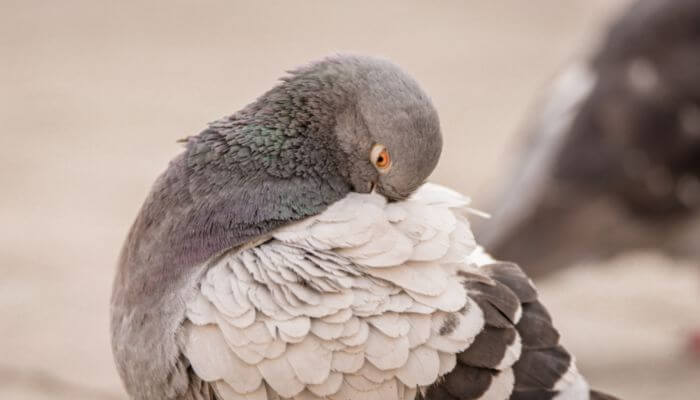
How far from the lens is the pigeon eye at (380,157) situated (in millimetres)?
3117

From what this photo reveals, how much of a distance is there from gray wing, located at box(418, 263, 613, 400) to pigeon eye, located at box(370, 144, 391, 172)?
427 mm

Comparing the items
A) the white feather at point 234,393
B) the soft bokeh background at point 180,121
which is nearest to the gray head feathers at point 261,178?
the white feather at point 234,393

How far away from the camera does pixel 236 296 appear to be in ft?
9.77

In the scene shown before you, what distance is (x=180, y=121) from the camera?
9.34 metres

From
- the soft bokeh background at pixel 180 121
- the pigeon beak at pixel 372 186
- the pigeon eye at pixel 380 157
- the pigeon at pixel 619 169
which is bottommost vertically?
the soft bokeh background at pixel 180 121

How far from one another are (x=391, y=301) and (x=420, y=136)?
49 cm

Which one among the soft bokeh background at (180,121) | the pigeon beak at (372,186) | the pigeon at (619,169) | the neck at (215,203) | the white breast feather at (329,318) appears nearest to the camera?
the white breast feather at (329,318)

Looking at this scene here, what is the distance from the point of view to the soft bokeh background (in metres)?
5.93

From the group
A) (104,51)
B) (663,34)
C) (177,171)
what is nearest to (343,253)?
(177,171)

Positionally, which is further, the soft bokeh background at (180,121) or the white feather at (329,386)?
the soft bokeh background at (180,121)

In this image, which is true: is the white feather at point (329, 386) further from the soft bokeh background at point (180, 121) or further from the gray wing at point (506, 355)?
the soft bokeh background at point (180, 121)

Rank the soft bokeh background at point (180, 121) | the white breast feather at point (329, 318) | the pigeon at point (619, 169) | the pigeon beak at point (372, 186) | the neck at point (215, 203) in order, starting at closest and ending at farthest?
the white breast feather at point (329, 318) < the neck at point (215, 203) < the pigeon beak at point (372, 186) < the pigeon at point (619, 169) < the soft bokeh background at point (180, 121)

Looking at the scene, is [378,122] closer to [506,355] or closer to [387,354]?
[387,354]

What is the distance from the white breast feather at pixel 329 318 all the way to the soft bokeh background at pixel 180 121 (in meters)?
2.36
